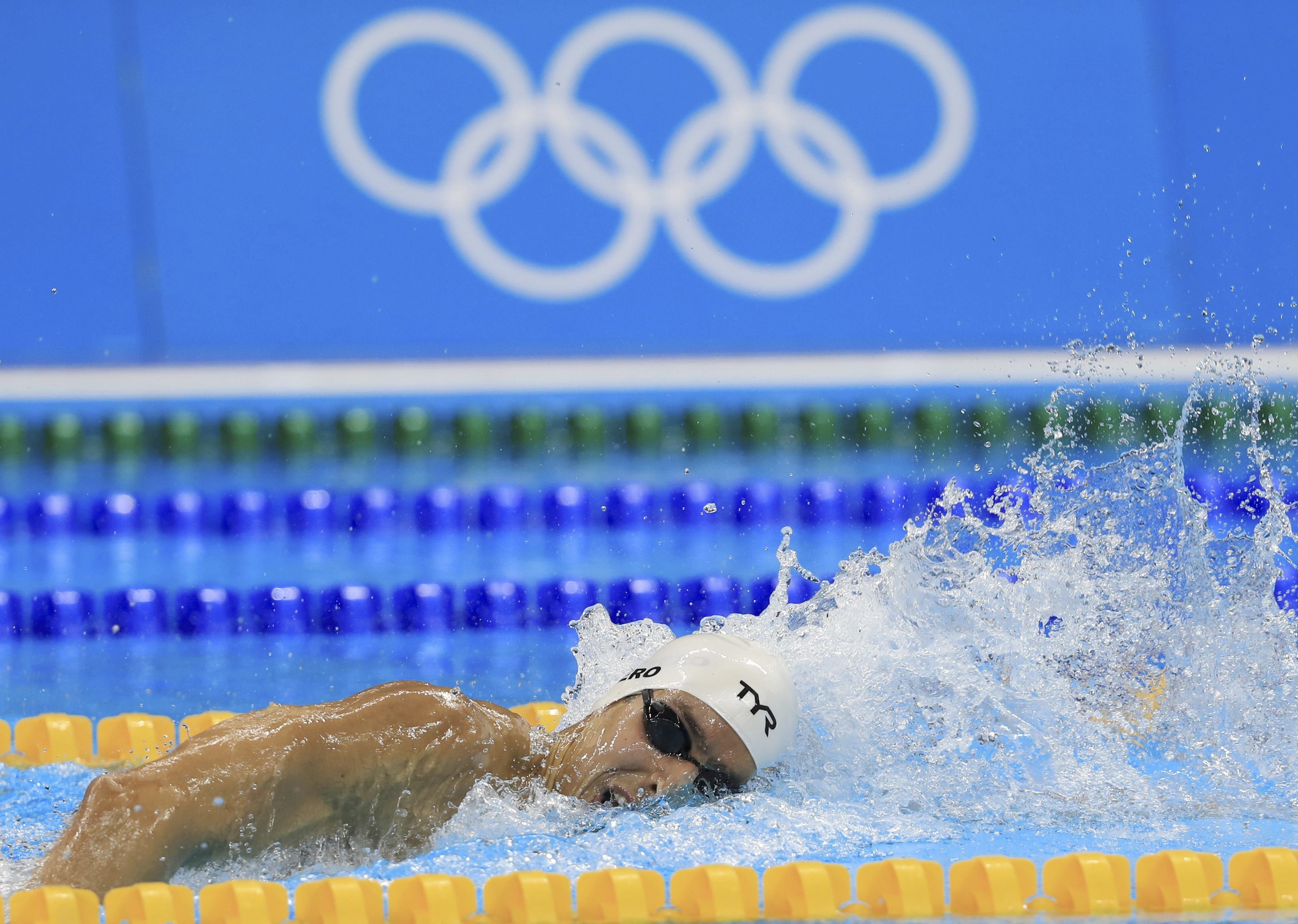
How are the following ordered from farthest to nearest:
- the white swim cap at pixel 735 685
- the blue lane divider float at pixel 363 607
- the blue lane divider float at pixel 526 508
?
1. the blue lane divider float at pixel 526 508
2. the blue lane divider float at pixel 363 607
3. the white swim cap at pixel 735 685

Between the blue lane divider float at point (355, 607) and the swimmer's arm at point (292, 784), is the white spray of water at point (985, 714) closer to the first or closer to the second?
the swimmer's arm at point (292, 784)

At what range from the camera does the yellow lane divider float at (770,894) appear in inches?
70.9

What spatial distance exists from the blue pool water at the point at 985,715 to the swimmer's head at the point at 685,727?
54 millimetres

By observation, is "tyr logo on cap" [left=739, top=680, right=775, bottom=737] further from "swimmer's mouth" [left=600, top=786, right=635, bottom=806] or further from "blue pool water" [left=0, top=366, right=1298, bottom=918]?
"swimmer's mouth" [left=600, top=786, right=635, bottom=806]

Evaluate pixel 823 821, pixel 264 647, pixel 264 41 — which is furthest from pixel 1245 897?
pixel 264 41

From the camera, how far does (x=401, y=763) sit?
76.9 inches

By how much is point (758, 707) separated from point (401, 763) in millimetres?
613

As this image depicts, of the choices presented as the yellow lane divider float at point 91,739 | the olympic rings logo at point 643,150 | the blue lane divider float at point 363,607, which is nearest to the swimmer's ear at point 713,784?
the yellow lane divider float at point 91,739

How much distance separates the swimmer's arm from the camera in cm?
172

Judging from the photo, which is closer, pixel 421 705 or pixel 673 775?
pixel 421 705

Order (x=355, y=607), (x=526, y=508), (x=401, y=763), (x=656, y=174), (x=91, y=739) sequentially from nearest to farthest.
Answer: (x=401, y=763), (x=91, y=739), (x=355, y=607), (x=526, y=508), (x=656, y=174)

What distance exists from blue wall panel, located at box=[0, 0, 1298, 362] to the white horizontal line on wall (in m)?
0.07

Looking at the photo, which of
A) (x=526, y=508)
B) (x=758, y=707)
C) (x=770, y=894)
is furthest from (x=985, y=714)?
(x=526, y=508)

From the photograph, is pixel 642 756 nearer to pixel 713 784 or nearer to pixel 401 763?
pixel 713 784
